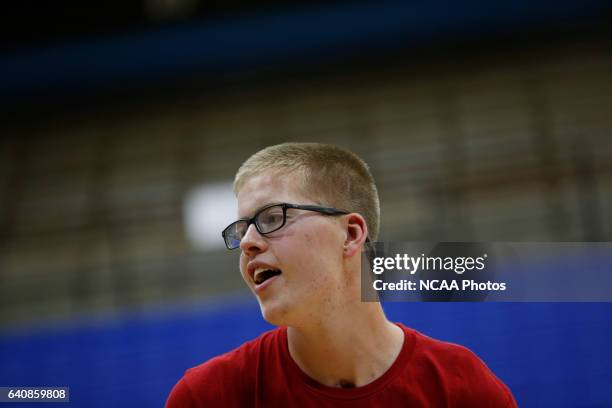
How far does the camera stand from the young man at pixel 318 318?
1.16 metres

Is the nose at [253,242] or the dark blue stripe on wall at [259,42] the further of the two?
the dark blue stripe on wall at [259,42]

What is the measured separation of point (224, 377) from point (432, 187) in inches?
93.0

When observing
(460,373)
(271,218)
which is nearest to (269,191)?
(271,218)

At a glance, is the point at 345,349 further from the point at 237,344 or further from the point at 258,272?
the point at 237,344

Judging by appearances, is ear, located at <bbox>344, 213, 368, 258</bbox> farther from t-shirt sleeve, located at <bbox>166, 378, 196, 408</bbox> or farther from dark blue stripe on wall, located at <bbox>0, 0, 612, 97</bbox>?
dark blue stripe on wall, located at <bbox>0, 0, 612, 97</bbox>

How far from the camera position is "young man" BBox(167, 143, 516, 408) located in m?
1.16

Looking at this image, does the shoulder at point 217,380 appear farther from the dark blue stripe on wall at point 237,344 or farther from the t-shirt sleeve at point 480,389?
the dark blue stripe on wall at point 237,344

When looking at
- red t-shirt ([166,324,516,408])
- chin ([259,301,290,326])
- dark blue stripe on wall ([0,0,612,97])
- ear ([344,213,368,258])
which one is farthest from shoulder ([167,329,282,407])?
dark blue stripe on wall ([0,0,612,97])

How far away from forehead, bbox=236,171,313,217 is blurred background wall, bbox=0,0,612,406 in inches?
65.8

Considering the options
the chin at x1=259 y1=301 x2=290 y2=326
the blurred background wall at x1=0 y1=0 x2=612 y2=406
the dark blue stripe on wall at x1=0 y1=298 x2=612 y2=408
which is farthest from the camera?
the blurred background wall at x1=0 y1=0 x2=612 y2=406

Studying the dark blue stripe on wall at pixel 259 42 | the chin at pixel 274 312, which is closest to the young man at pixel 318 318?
the chin at pixel 274 312

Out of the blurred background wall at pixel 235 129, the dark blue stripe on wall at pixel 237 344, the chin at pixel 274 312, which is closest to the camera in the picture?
the chin at pixel 274 312

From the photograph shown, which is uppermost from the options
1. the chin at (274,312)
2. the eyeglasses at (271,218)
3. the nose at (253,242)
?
the eyeglasses at (271,218)

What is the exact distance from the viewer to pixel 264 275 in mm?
1184
